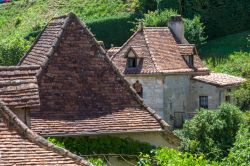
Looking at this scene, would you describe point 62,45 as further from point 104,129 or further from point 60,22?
point 104,129

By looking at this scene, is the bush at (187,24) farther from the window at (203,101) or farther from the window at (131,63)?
the window at (131,63)

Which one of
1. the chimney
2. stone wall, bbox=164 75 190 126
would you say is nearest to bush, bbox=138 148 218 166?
stone wall, bbox=164 75 190 126

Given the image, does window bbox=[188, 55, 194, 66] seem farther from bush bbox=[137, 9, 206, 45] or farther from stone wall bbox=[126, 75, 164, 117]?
bush bbox=[137, 9, 206, 45]

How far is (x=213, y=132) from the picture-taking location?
92.8 ft

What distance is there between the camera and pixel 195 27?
56.2 meters

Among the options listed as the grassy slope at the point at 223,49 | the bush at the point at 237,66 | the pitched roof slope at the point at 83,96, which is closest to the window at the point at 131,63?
the bush at the point at 237,66

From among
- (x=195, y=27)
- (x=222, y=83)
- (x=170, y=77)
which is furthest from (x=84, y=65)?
(x=195, y=27)

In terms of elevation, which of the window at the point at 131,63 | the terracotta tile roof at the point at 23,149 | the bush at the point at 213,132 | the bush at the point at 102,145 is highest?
the terracotta tile roof at the point at 23,149

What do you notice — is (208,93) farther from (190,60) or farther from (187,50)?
(187,50)

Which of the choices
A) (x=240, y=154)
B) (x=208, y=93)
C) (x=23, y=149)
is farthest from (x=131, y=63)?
(x=23, y=149)

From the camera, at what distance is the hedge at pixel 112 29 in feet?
196

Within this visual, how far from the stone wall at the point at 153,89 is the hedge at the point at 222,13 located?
26.3m

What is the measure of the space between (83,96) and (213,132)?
41.2ft

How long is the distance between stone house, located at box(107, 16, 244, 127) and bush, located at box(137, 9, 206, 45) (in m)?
12.8
